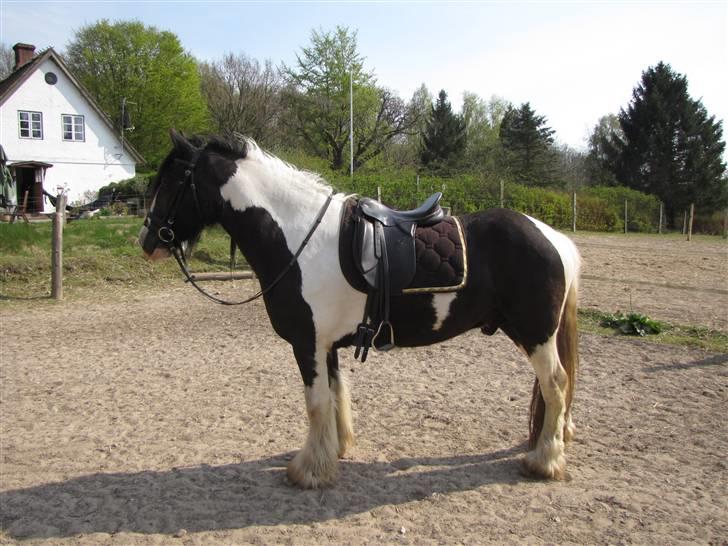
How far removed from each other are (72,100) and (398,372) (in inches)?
1149

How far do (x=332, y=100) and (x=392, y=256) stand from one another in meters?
32.4

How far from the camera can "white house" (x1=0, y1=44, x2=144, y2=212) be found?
2648 centimetres

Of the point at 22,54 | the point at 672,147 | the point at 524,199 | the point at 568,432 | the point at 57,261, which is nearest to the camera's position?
the point at 568,432

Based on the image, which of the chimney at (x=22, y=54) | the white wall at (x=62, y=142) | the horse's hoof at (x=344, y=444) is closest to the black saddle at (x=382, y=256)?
the horse's hoof at (x=344, y=444)

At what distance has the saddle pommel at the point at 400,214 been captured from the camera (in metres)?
3.38

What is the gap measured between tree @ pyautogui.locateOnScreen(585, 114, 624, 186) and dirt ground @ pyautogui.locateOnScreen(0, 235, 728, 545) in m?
34.8

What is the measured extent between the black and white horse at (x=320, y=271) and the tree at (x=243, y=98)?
2940 centimetres

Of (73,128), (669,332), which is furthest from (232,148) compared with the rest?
(73,128)

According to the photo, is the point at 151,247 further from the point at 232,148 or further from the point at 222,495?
the point at 222,495

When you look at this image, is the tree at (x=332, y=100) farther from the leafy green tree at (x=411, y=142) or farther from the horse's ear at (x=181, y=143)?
the horse's ear at (x=181, y=143)

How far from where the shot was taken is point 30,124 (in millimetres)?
27219

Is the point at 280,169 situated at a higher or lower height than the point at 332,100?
lower

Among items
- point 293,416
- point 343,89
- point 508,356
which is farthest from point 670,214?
point 293,416

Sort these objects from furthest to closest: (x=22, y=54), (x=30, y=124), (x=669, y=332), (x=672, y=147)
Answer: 1. (x=672, y=147)
2. (x=22, y=54)
3. (x=30, y=124)
4. (x=669, y=332)
